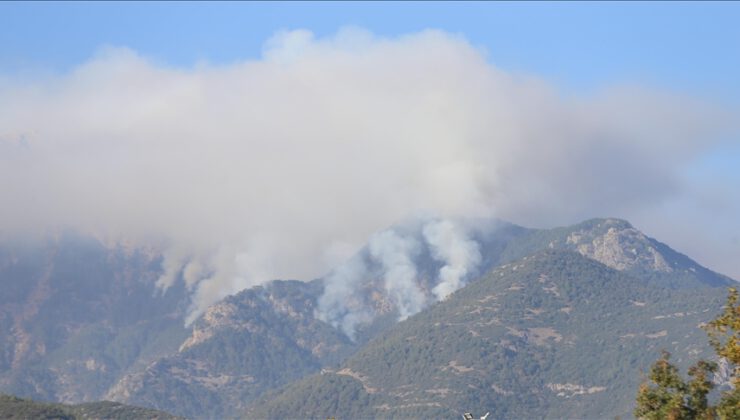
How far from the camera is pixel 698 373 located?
5399 inches

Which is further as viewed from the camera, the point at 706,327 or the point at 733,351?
the point at 706,327

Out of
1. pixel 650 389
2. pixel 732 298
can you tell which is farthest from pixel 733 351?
pixel 650 389

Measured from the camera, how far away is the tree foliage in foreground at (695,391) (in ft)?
423

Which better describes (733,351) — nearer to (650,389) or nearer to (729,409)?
(729,409)

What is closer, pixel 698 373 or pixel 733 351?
pixel 733 351

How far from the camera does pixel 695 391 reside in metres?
137

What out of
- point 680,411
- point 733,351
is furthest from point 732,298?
point 680,411

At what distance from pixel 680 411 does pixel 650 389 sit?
5.49m

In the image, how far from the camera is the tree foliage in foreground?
5074 inches

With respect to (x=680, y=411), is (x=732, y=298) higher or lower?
higher

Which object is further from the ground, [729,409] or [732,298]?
[732,298]

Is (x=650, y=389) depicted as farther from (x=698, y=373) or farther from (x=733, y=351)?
(x=733, y=351)

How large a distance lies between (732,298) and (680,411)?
15.5 m

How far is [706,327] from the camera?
13562cm
